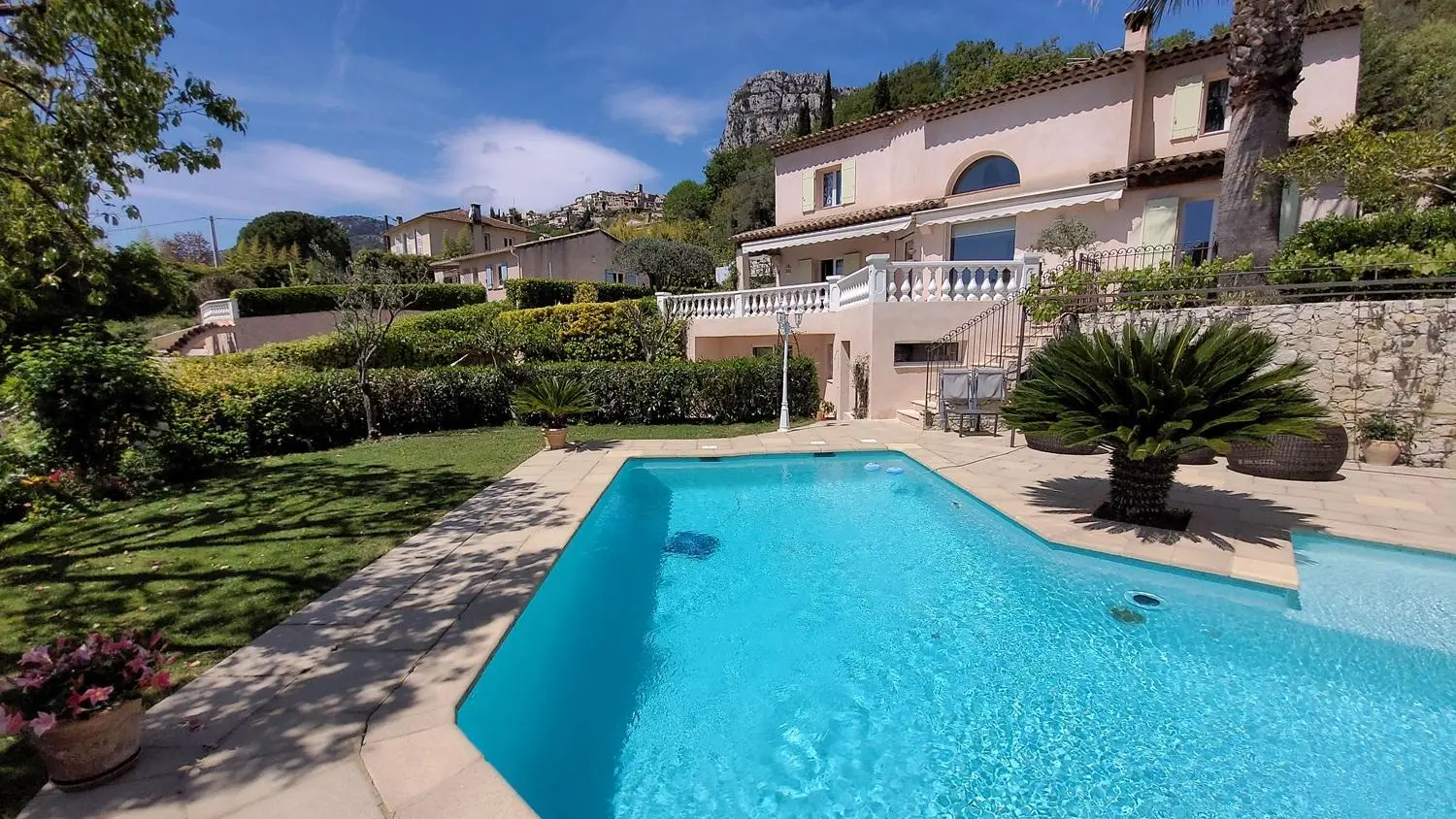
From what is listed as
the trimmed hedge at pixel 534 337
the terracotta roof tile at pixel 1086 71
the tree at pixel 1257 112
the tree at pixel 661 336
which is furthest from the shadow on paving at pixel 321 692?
the terracotta roof tile at pixel 1086 71

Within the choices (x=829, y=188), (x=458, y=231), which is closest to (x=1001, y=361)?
(x=829, y=188)

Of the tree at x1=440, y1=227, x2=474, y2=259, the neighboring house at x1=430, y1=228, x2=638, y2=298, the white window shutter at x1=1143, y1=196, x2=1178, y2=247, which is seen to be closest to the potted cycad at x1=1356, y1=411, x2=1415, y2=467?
the white window shutter at x1=1143, y1=196, x2=1178, y2=247

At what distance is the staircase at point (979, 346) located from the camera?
15.4 metres

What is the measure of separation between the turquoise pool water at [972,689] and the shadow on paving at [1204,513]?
21.4 inches

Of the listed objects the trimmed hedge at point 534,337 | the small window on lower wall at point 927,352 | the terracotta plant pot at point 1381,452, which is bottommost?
the terracotta plant pot at point 1381,452

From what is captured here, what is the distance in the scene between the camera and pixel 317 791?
3295mm

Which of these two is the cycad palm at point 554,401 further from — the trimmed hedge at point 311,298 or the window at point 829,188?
the trimmed hedge at point 311,298

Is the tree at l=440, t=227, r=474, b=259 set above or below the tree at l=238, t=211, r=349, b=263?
below

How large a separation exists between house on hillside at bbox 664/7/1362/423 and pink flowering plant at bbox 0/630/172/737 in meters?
15.1

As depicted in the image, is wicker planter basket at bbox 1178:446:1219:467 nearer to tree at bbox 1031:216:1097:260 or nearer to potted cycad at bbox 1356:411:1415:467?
potted cycad at bbox 1356:411:1415:467

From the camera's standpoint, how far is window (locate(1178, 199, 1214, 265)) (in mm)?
17062

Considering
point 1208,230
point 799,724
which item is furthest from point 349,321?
point 1208,230

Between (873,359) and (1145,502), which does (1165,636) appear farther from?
(873,359)

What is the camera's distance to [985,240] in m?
20.8
